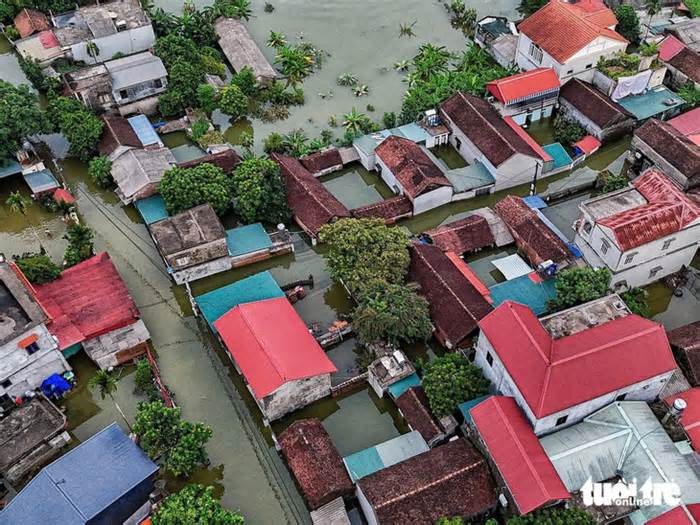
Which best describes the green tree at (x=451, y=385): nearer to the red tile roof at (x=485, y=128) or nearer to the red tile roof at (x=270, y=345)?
the red tile roof at (x=270, y=345)

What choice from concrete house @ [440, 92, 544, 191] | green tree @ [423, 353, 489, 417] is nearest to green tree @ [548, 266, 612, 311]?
green tree @ [423, 353, 489, 417]

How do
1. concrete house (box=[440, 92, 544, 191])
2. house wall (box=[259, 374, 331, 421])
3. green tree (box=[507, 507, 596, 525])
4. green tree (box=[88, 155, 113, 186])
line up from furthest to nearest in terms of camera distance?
green tree (box=[88, 155, 113, 186]) < concrete house (box=[440, 92, 544, 191]) < house wall (box=[259, 374, 331, 421]) < green tree (box=[507, 507, 596, 525])

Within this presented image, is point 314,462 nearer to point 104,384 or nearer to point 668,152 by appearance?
point 104,384

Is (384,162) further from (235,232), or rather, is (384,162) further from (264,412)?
(264,412)

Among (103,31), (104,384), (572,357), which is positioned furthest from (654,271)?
(103,31)

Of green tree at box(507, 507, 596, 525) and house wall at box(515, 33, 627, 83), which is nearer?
green tree at box(507, 507, 596, 525)

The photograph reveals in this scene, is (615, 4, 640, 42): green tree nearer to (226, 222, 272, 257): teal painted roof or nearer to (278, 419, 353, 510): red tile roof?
(226, 222, 272, 257): teal painted roof

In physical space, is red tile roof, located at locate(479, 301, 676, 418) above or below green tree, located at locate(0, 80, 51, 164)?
below
